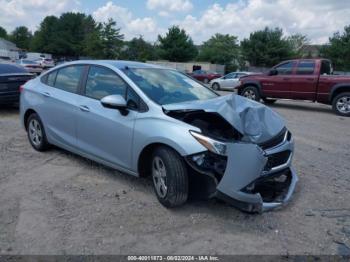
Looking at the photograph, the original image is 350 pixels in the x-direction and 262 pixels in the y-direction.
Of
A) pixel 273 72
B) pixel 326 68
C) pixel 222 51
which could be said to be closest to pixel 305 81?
pixel 326 68

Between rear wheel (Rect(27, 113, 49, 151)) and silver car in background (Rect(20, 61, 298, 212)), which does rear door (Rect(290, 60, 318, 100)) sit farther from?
rear wheel (Rect(27, 113, 49, 151))

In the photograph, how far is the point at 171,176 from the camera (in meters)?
3.73

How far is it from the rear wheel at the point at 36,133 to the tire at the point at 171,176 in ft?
8.61

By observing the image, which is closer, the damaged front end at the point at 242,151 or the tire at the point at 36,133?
the damaged front end at the point at 242,151

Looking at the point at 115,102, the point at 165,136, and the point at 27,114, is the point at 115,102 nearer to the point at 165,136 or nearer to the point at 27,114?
the point at 165,136

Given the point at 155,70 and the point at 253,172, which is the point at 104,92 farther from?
the point at 253,172

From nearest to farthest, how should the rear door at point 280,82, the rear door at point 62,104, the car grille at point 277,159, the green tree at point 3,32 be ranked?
the car grille at point 277,159 < the rear door at point 62,104 < the rear door at point 280,82 < the green tree at point 3,32

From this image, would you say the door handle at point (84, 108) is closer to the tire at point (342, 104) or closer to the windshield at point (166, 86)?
the windshield at point (166, 86)

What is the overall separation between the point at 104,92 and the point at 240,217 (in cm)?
232

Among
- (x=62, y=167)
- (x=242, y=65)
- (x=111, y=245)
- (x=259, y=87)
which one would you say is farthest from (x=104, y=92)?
Answer: (x=242, y=65)

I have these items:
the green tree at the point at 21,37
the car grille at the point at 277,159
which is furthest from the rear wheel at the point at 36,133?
the green tree at the point at 21,37

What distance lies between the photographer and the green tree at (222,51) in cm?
6159

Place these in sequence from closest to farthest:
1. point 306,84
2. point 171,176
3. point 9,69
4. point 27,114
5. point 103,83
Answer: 1. point 171,176
2. point 103,83
3. point 27,114
4. point 9,69
5. point 306,84

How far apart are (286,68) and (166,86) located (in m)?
9.41
